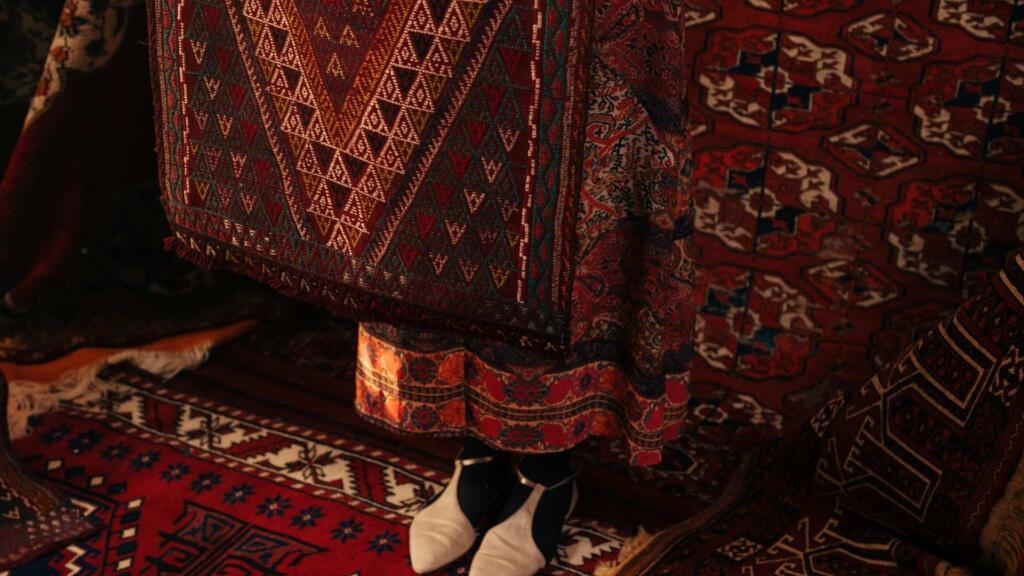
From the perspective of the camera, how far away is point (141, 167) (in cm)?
215

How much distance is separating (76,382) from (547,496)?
3.49ft

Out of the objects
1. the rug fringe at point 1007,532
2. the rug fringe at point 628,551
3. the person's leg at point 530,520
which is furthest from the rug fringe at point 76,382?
the rug fringe at point 1007,532

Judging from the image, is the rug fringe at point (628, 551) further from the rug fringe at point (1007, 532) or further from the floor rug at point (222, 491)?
the rug fringe at point (1007, 532)

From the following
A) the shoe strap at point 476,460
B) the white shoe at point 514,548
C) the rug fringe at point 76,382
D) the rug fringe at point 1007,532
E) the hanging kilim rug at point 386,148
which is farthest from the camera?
the rug fringe at point 76,382

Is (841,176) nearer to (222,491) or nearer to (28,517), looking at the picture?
(222,491)

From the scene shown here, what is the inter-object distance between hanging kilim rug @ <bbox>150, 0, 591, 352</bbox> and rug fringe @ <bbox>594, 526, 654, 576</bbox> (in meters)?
0.49

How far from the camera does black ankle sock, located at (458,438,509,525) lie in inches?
67.6

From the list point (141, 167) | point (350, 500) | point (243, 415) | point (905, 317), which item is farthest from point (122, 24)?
point (905, 317)

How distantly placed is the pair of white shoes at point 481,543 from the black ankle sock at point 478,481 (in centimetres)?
2

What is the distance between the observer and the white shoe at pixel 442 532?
1653 mm

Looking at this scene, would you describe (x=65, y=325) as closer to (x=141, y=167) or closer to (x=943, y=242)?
(x=141, y=167)

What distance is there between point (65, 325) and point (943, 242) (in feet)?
5.75

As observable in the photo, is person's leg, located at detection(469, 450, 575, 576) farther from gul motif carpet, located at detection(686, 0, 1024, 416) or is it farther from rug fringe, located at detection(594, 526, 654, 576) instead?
gul motif carpet, located at detection(686, 0, 1024, 416)

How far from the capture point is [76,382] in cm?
213
